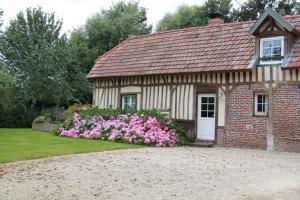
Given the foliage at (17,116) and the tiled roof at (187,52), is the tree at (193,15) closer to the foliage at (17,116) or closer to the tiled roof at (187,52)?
the tiled roof at (187,52)

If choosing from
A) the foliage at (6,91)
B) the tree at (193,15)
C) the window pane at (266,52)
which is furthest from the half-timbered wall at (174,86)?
the tree at (193,15)

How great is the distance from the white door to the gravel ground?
426cm

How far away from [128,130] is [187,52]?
431 centimetres

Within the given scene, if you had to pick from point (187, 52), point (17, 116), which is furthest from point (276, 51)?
point (17, 116)

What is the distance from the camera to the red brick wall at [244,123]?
15906 millimetres

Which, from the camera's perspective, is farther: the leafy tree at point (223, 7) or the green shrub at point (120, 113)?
the leafy tree at point (223, 7)

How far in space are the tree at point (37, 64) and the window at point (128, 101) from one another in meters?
7.32

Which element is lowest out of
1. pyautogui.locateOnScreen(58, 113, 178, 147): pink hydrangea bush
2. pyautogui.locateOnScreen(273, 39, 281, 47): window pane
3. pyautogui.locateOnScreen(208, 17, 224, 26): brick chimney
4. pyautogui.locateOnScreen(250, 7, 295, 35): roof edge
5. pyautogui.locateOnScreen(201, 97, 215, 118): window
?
pyautogui.locateOnScreen(58, 113, 178, 147): pink hydrangea bush

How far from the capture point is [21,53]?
28125 mm

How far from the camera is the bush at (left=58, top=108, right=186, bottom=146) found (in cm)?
1655

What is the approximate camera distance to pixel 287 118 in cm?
1530

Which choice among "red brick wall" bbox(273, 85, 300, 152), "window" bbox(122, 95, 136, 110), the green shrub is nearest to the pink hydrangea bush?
the green shrub

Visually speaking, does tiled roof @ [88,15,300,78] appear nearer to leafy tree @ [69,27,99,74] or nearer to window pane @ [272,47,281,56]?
window pane @ [272,47,281,56]

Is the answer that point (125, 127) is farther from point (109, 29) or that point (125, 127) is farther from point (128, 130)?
point (109, 29)
